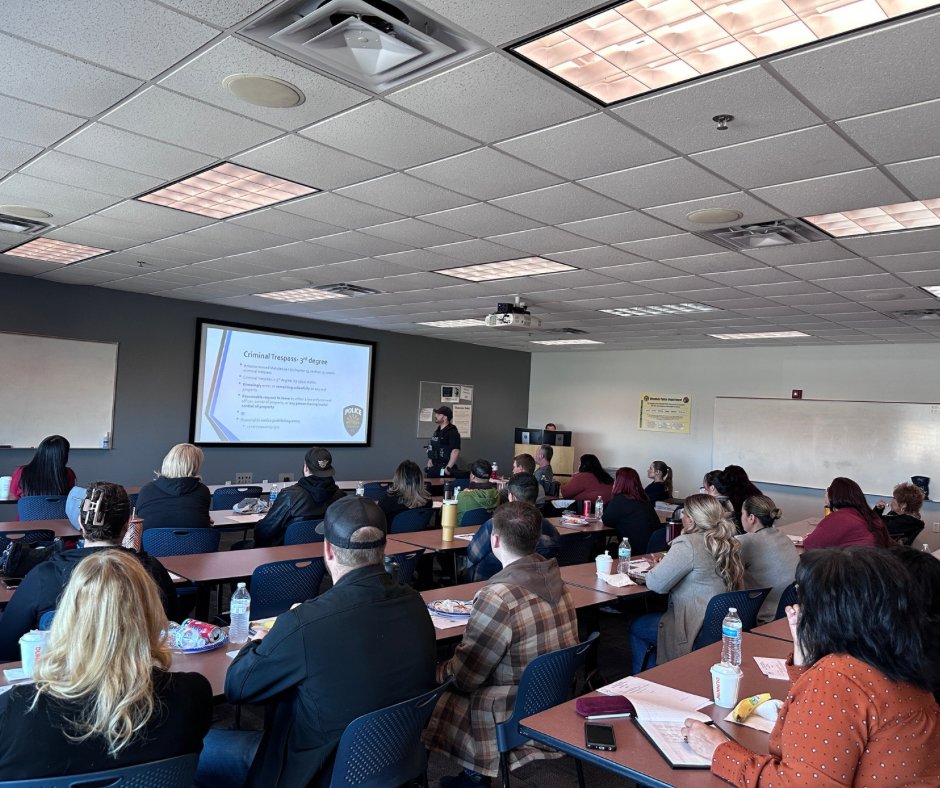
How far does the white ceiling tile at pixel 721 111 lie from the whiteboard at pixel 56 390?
7.10 metres

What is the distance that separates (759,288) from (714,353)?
482 centimetres

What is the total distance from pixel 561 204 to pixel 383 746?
3133 mm

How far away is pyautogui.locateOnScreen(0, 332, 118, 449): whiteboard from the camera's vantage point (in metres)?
7.37

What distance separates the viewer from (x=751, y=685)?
2.36 metres

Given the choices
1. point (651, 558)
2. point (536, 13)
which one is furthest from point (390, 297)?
point (536, 13)

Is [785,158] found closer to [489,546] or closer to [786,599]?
[786,599]

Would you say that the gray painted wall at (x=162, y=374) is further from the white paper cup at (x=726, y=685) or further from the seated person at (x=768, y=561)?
the white paper cup at (x=726, y=685)

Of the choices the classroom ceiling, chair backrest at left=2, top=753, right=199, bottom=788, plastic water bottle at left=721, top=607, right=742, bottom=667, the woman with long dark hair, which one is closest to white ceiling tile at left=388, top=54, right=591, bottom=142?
the classroom ceiling

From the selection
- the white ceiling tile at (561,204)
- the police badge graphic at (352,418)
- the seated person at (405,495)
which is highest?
the white ceiling tile at (561,204)

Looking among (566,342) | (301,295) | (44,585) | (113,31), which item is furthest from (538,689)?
(566,342)

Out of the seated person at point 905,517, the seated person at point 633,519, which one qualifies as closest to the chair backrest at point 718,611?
the seated person at point 633,519

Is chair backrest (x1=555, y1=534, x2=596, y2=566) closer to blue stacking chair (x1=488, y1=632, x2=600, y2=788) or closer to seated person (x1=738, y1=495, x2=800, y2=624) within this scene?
seated person (x1=738, y1=495, x2=800, y2=624)

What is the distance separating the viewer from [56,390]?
25.2ft

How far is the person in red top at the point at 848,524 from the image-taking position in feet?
15.2
